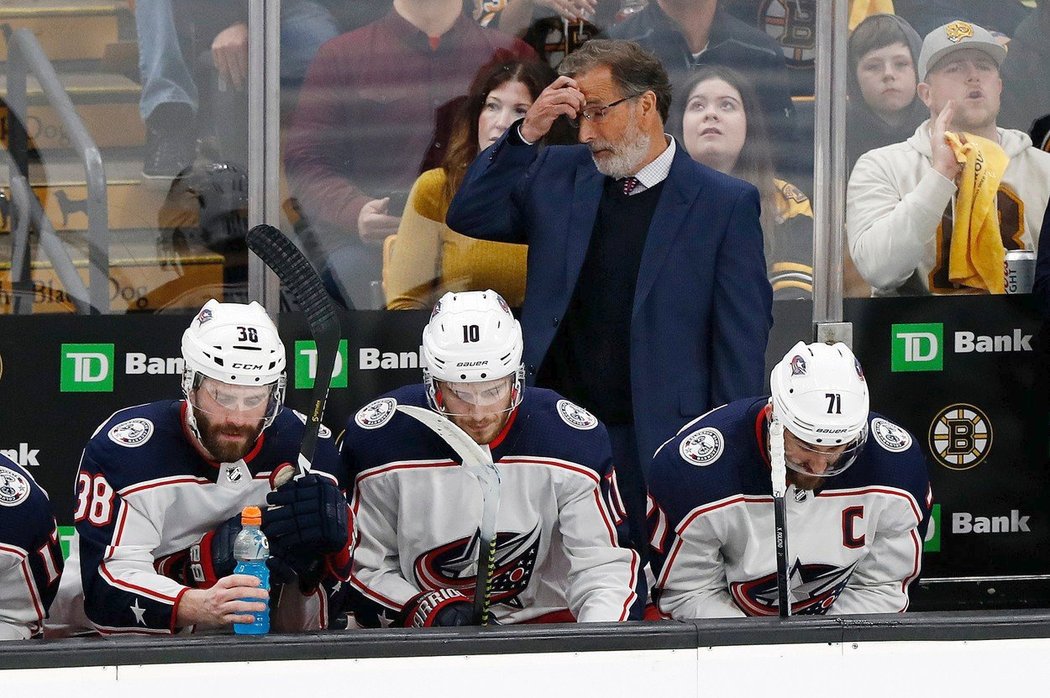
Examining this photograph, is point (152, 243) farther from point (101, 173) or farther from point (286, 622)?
point (286, 622)

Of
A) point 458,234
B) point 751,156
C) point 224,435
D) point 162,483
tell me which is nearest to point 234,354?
point 224,435

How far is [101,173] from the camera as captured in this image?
3.66 m

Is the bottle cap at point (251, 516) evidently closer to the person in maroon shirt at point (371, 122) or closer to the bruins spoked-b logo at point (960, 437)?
the person in maroon shirt at point (371, 122)

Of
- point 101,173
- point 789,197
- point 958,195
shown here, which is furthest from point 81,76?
point 958,195

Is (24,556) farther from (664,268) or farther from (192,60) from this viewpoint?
(664,268)

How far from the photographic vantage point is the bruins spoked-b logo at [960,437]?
3.91 metres

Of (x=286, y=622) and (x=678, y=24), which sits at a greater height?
(x=678, y=24)

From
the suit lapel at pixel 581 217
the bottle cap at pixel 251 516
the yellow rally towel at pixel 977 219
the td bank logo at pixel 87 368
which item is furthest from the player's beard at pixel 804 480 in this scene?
the td bank logo at pixel 87 368

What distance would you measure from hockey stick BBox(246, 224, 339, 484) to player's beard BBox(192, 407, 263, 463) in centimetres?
10

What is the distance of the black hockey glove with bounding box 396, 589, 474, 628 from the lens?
9.27 feet

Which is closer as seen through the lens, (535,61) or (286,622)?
(286,622)

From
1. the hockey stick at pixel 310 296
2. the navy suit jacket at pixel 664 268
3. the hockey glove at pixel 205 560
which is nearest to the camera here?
the hockey glove at pixel 205 560

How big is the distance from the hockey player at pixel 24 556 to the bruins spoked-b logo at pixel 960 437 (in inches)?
86.5

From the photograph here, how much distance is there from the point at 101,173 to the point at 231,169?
12.1 inches
